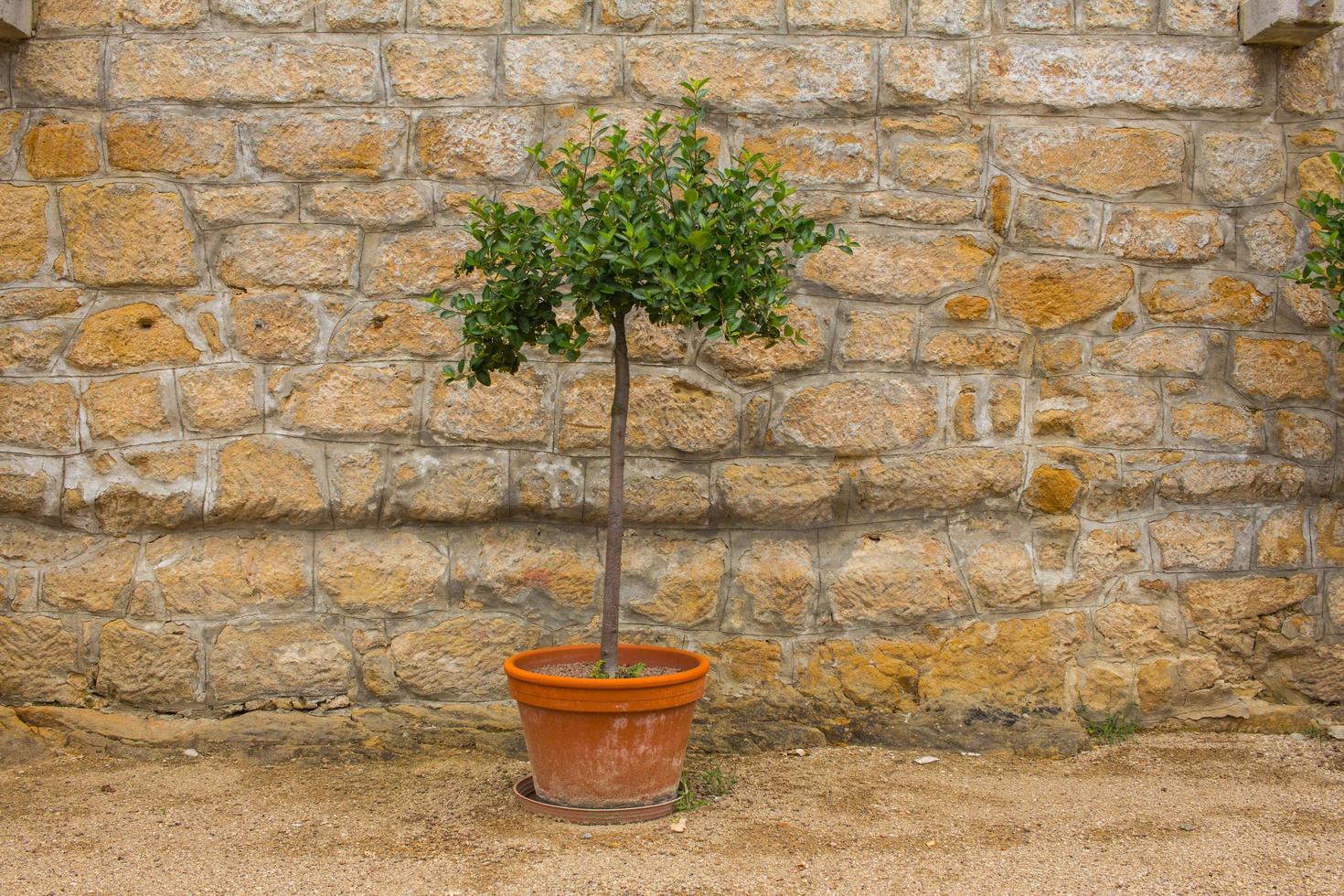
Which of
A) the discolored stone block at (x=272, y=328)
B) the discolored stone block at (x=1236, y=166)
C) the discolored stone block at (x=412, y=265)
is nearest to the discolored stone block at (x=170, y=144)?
the discolored stone block at (x=272, y=328)

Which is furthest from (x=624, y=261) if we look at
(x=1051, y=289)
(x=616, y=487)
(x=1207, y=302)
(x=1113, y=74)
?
(x=1207, y=302)

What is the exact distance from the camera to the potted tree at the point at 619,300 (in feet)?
9.19

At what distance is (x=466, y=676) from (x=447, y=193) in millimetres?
1389

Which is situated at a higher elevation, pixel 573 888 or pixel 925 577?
pixel 925 577

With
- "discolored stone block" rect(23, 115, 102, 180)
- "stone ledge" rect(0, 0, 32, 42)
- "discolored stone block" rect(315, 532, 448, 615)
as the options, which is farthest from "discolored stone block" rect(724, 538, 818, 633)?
"stone ledge" rect(0, 0, 32, 42)

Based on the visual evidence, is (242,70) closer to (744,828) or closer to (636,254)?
(636,254)

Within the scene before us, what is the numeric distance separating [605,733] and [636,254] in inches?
44.2

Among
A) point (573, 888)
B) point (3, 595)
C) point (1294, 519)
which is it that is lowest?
point (573, 888)

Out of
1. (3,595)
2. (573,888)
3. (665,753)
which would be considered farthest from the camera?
(3,595)

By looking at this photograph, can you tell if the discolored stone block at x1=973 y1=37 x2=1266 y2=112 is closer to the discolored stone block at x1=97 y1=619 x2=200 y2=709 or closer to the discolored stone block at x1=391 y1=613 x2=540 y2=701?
the discolored stone block at x1=391 y1=613 x2=540 y2=701

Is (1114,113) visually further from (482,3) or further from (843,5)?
(482,3)

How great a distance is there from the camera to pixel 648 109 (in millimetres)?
3516

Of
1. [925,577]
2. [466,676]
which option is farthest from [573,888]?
[925,577]

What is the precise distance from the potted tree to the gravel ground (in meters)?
0.18
